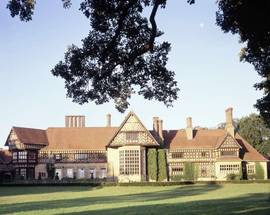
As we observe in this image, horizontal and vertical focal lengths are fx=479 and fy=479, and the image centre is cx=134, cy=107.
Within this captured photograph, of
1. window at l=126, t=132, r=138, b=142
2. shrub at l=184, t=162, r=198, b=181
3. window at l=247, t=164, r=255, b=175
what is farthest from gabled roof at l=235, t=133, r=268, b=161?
window at l=126, t=132, r=138, b=142

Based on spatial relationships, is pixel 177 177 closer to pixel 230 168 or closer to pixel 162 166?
pixel 162 166

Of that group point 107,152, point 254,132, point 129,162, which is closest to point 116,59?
point 129,162

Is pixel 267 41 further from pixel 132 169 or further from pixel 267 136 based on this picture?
pixel 267 136

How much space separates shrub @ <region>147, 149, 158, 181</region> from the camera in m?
59.5

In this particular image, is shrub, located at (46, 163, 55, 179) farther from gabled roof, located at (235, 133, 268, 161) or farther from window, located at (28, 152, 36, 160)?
gabled roof, located at (235, 133, 268, 161)

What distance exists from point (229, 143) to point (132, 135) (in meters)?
13.3

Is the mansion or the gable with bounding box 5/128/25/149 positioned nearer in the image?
the mansion

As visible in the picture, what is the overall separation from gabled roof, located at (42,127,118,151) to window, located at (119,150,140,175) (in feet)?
26.2

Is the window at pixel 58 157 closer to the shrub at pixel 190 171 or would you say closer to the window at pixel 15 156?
the window at pixel 15 156

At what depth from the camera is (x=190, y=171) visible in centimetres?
6306

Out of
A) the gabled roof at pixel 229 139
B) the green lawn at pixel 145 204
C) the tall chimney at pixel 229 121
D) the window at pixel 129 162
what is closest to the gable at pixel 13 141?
the window at pixel 129 162

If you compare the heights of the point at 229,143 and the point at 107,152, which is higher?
the point at 229,143

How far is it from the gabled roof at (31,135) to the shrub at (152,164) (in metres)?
16.7

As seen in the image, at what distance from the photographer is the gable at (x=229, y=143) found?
6318cm
